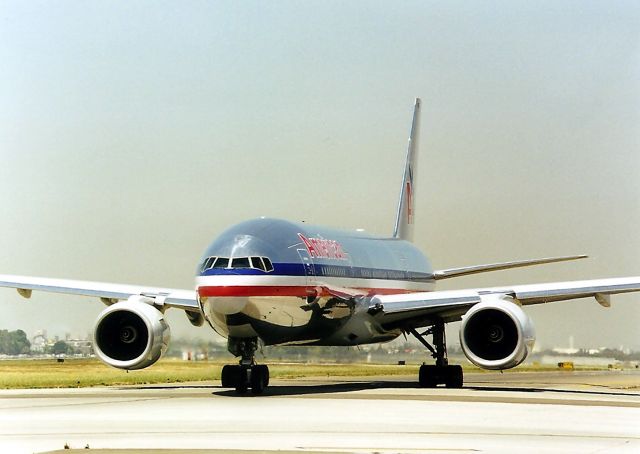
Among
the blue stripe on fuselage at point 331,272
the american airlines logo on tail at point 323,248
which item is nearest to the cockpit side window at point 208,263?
the blue stripe on fuselage at point 331,272

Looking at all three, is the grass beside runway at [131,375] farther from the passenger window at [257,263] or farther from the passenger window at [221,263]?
the passenger window at [257,263]

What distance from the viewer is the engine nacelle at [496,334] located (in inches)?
1045

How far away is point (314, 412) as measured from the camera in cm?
2050

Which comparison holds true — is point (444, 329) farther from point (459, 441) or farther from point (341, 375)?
point (459, 441)

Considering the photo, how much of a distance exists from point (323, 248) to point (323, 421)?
11.5 m

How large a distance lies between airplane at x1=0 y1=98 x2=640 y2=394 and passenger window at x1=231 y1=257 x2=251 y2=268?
2 centimetres

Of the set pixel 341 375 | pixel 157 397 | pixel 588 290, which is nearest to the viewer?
pixel 157 397

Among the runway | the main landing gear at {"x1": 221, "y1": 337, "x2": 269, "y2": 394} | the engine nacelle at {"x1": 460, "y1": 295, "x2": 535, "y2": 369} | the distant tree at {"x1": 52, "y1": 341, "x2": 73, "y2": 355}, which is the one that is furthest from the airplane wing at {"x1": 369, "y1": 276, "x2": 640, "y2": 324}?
the distant tree at {"x1": 52, "y1": 341, "x2": 73, "y2": 355}

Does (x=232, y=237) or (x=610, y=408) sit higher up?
(x=232, y=237)

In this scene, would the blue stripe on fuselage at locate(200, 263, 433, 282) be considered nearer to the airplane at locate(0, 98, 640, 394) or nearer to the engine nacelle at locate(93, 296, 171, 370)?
the airplane at locate(0, 98, 640, 394)

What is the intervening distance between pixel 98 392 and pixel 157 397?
10.8 ft

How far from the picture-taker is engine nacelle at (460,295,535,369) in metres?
26.5

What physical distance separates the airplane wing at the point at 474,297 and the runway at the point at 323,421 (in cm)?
231

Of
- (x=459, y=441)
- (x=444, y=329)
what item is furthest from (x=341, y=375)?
(x=459, y=441)
